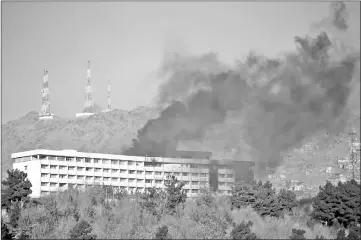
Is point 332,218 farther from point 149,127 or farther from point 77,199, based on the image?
point 149,127

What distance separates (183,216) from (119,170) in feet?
156

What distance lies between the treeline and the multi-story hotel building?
20822 mm

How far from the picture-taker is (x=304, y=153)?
19100cm

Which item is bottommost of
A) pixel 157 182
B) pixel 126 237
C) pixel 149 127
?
pixel 126 237

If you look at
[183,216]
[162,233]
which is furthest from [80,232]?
[183,216]

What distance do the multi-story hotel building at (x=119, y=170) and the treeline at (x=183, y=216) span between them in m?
20.8

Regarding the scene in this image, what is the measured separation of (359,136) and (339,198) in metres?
117

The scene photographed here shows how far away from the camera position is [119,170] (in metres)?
119

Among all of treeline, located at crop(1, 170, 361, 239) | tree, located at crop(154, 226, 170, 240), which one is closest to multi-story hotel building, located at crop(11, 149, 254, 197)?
treeline, located at crop(1, 170, 361, 239)

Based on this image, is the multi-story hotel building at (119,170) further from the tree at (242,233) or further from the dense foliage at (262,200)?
the tree at (242,233)

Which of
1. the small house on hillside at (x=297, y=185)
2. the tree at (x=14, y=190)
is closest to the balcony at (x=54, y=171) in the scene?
the tree at (x=14, y=190)

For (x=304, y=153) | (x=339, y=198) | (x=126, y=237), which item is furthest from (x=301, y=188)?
(x=126, y=237)

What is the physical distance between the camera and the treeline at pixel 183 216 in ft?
207

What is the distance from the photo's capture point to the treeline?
63094 mm
